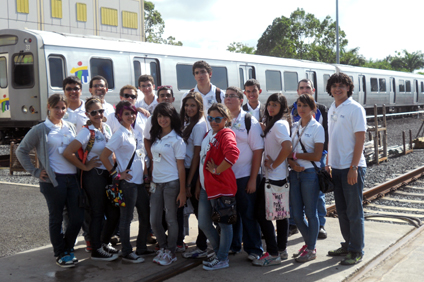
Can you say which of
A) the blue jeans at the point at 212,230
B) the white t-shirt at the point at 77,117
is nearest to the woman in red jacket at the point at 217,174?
the blue jeans at the point at 212,230

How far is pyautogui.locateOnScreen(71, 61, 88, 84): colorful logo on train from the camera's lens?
38.6 ft

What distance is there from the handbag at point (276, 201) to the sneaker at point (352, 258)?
0.77 m

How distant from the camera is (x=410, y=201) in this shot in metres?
8.16

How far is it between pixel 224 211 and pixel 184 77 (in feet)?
33.9

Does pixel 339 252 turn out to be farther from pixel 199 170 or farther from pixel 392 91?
pixel 392 91

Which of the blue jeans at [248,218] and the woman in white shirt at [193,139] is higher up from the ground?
the woman in white shirt at [193,139]

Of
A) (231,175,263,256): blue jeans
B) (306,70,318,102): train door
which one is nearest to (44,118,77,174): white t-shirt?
(231,175,263,256): blue jeans

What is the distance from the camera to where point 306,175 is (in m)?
4.65

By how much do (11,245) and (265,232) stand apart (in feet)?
10.4

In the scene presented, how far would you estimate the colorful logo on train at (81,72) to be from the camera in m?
11.8

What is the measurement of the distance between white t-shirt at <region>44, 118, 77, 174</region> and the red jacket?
1417 mm

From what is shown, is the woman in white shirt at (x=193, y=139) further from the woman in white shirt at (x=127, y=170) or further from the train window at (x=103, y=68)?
the train window at (x=103, y=68)

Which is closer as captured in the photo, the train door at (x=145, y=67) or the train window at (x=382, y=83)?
the train door at (x=145, y=67)

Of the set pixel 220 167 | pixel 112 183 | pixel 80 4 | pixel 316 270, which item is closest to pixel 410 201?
pixel 316 270
